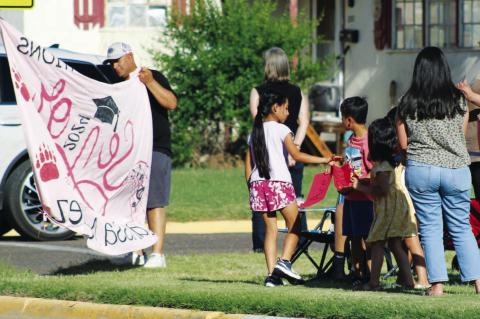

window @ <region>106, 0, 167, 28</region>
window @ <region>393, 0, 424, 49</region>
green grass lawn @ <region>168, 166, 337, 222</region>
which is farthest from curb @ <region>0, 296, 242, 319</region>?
window @ <region>393, 0, 424, 49</region>

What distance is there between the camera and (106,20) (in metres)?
26.0

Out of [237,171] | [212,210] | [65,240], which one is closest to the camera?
[65,240]

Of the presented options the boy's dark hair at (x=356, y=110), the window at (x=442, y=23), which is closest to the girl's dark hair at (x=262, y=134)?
the boy's dark hair at (x=356, y=110)

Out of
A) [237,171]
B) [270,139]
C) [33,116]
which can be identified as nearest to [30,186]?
[33,116]

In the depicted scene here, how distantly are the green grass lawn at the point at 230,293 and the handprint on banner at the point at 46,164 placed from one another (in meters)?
0.81

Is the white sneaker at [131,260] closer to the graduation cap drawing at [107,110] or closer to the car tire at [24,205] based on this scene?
the graduation cap drawing at [107,110]

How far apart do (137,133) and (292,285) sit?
7.92 ft

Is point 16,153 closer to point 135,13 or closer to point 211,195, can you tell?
point 211,195

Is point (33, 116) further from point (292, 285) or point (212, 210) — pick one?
point (212, 210)

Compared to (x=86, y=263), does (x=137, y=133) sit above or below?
above

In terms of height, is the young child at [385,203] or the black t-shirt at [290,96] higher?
the black t-shirt at [290,96]

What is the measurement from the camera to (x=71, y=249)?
44.6 feet

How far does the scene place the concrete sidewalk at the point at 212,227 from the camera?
623 inches

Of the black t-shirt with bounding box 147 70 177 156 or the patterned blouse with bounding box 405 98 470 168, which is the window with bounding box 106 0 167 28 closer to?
the black t-shirt with bounding box 147 70 177 156
